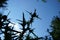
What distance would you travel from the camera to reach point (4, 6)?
33.0 feet

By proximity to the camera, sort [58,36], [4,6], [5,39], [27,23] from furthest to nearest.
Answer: [58,36]
[4,6]
[5,39]
[27,23]

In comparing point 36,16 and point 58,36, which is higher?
point 36,16

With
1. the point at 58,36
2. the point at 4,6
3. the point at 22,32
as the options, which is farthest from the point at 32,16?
the point at 58,36

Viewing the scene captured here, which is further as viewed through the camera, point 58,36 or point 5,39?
point 58,36

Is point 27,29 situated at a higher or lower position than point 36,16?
lower

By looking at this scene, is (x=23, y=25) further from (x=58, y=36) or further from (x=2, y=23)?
(x=58, y=36)

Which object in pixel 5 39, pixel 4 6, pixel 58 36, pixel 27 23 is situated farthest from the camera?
pixel 58 36

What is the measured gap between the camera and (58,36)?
26688 mm

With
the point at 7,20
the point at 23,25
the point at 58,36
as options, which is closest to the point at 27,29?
the point at 23,25

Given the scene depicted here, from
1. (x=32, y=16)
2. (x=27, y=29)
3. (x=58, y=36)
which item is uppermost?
(x=32, y=16)

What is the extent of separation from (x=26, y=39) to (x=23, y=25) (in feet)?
4.30

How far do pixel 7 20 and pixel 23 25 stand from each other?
1.37 meters

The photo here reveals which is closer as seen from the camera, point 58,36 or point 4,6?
point 4,6

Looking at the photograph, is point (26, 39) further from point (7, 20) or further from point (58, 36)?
point (58, 36)
